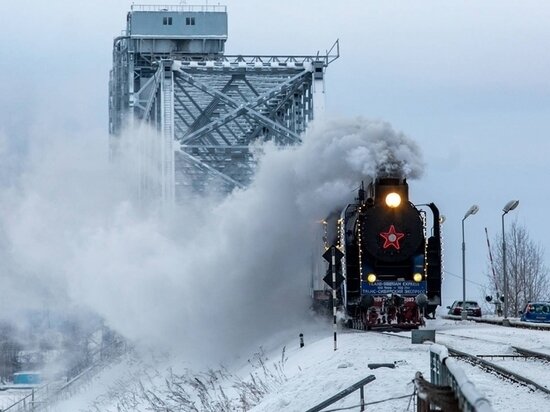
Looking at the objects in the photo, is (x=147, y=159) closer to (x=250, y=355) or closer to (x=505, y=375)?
(x=250, y=355)

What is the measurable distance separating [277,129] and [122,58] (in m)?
26.5

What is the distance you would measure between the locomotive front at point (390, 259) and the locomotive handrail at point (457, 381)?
16.9 meters

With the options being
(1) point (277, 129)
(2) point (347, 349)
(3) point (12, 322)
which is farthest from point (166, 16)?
(2) point (347, 349)

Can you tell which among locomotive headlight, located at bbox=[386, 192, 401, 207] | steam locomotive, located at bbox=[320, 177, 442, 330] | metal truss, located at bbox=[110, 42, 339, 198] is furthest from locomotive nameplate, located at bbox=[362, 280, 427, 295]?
metal truss, located at bbox=[110, 42, 339, 198]

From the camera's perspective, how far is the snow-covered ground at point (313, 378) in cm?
1725

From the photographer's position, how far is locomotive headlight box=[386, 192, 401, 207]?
32.2 m

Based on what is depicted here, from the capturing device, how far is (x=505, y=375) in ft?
64.1

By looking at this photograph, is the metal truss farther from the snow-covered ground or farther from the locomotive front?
the locomotive front

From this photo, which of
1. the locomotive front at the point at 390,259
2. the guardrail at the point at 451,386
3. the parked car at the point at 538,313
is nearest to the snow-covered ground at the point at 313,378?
the locomotive front at the point at 390,259

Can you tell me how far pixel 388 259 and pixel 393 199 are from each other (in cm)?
146

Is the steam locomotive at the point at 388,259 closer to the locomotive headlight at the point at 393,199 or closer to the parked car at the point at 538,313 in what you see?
the locomotive headlight at the point at 393,199

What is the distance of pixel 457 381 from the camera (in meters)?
10.9

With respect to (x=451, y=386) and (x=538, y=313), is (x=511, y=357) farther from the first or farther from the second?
(x=538, y=313)

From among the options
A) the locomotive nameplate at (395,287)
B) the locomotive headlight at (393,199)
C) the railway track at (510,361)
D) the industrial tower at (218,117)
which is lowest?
the railway track at (510,361)
